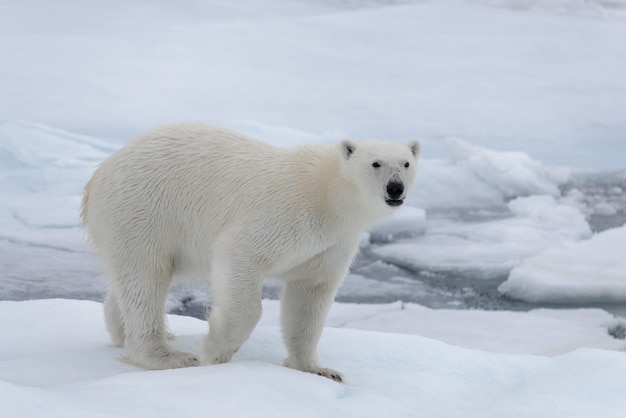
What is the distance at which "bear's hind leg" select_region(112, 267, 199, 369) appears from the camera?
132 inches

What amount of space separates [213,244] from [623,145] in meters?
5.91

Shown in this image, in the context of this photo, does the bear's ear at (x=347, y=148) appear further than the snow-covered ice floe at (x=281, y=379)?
Yes

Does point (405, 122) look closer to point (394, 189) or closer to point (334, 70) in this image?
point (334, 70)

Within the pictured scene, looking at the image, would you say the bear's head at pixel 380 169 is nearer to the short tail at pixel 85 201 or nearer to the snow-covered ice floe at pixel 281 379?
the snow-covered ice floe at pixel 281 379

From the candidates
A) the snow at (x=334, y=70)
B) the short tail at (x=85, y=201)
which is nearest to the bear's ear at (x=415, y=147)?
the short tail at (x=85, y=201)

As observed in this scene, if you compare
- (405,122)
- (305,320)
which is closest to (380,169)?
(305,320)

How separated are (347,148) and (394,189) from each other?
0.30 meters

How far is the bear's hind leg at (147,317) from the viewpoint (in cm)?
336

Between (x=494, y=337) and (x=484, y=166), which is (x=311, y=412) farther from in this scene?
(x=484, y=166)

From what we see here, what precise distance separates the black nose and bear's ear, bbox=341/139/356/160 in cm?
26

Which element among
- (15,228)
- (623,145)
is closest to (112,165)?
(15,228)

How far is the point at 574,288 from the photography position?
678 cm

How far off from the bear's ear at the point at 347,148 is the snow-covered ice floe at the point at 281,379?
0.84 m

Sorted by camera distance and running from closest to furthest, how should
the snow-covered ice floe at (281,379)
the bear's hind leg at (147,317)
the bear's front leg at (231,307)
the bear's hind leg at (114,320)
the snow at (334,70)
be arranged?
the snow-covered ice floe at (281,379) < the bear's front leg at (231,307) < the bear's hind leg at (147,317) < the bear's hind leg at (114,320) < the snow at (334,70)
